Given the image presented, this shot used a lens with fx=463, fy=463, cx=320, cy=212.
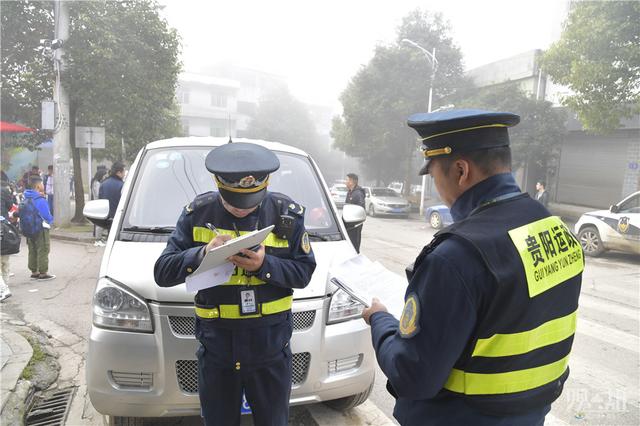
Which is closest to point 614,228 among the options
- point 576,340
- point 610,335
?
point 610,335

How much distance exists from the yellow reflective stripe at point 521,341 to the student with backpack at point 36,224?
25.9ft

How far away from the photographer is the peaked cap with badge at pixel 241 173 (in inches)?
84.0

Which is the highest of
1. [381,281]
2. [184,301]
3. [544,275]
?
[544,275]

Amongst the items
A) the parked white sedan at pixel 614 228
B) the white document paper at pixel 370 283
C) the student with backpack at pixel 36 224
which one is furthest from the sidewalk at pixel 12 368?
the parked white sedan at pixel 614 228

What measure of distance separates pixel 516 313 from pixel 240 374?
1387 millimetres

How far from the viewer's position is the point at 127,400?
103 inches

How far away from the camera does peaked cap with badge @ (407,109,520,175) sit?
1408mm

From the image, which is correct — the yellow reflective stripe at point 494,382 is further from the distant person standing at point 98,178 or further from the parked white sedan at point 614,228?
the distant person standing at point 98,178

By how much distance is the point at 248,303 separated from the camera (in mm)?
2215

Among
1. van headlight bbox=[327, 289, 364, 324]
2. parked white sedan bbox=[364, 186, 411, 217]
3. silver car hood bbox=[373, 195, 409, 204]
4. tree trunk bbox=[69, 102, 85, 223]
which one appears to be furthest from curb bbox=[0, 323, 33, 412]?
silver car hood bbox=[373, 195, 409, 204]

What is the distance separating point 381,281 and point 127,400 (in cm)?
174

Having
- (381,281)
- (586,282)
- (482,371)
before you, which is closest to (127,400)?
(381,281)

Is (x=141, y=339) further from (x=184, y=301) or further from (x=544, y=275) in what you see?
(x=544, y=275)

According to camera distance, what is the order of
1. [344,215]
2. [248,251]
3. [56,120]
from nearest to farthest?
[248,251], [344,215], [56,120]
